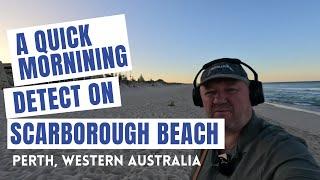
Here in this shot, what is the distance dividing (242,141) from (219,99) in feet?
1.30

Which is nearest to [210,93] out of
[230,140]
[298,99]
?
[230,140]

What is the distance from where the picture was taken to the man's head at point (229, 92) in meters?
2.24

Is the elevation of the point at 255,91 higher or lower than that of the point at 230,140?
higher

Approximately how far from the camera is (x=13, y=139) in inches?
366

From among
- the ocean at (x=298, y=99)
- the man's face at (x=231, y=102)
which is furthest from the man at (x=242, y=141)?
the ocean at (x=298, y=99)

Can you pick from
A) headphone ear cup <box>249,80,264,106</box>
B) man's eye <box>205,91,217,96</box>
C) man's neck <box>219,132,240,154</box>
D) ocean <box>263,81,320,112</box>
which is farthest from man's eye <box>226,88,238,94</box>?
ocean <box>263,81,320,112</box>

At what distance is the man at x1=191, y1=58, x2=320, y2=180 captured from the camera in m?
1.70

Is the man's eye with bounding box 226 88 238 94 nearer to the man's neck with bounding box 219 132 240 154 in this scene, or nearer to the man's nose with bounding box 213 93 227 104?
the man's nose with bounding box 213 93 227 104

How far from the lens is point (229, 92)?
2.31 m

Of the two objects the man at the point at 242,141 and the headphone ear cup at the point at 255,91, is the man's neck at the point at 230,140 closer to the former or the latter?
the man at the point at 242,141

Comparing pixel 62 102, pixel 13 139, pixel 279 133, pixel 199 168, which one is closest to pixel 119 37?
pixel 62 102

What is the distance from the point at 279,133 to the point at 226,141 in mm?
526

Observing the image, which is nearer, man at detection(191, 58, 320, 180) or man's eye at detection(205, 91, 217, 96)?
man at detection(191, 58, 320, 180)

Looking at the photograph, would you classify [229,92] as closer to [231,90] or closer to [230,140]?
[231,90]
